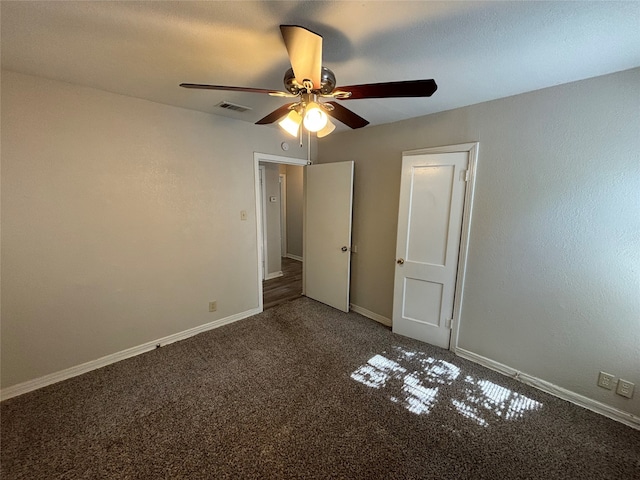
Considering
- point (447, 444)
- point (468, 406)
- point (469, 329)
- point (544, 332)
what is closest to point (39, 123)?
point (447, 444)

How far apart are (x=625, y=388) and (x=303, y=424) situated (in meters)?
2.23

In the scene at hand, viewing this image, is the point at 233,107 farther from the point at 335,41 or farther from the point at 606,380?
the point at 606,380

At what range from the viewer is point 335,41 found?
54.6 inches

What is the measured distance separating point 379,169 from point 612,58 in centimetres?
180

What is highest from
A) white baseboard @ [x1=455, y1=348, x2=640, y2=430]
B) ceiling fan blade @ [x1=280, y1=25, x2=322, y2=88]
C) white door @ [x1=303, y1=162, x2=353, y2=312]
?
ceiling fan blade @ [x1=280, y1=25, x2=322, y2=88]

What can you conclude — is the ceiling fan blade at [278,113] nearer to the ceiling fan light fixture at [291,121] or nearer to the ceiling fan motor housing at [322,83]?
the ceiling fan light fixture at [291,121]

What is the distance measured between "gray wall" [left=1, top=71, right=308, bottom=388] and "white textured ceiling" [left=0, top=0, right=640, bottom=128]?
0.33 metres

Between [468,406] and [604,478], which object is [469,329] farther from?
[604,478]

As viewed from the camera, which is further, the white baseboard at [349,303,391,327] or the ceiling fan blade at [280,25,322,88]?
the white baseboard at [349,303,391,327]

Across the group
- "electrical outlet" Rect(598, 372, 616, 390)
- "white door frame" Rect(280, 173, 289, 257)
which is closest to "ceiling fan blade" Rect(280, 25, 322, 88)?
"electrical outlet" Rect(598, 372, 616, 390)

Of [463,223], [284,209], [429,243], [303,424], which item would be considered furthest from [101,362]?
[284,209]

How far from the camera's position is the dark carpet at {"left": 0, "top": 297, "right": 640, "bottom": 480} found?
142 cm

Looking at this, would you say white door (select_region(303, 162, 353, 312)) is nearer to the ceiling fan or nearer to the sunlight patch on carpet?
the sunlight patch on carpet

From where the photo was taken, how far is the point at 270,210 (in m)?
4.80
